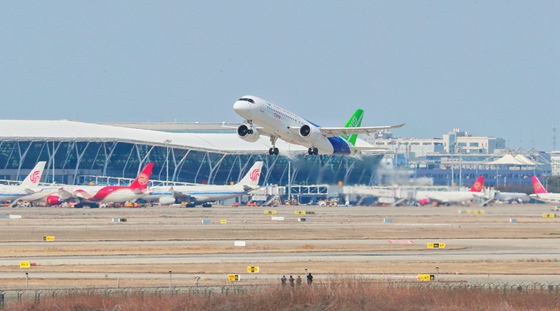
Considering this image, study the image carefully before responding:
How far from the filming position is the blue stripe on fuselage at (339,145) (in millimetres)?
80363

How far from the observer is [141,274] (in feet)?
161

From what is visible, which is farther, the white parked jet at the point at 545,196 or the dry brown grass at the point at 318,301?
the white parked jet at the point at 545,196

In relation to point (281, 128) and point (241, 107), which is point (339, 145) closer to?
point (281, 128)

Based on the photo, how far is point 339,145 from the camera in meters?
81.4

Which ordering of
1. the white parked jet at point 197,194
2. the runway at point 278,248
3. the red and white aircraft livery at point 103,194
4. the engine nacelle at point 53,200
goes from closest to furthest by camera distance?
the runway at point 278,248
the red and white aircraft livery at point 103,194
the engine nacelle at point 53,200
the white parked jet at point 197,194

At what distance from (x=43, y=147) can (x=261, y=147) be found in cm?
4181

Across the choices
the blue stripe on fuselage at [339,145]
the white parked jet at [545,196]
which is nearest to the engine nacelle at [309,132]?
Result: the blue stripe on fuselage at [339,145]

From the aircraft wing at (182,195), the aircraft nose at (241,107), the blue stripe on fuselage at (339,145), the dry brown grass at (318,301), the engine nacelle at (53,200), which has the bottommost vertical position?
the dry brown grass at (318,301)

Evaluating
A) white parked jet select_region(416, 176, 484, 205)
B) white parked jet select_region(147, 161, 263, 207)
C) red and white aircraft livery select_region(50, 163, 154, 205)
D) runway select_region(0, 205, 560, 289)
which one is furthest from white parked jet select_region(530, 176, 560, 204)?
red and white aircraft livery select_region(50, 163, 154, 205)

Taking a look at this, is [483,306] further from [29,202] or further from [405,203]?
[29,202]

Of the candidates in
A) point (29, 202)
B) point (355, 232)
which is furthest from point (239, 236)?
point (29, 202)

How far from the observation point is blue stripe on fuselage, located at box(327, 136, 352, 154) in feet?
264

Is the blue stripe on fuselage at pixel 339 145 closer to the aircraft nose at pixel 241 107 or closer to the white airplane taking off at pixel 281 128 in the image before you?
the white airplane taking off at pixel 281 128

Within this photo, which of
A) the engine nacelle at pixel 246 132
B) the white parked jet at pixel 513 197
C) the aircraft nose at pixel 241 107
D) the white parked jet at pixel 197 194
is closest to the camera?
the aircraft nose at pixel 241 107
